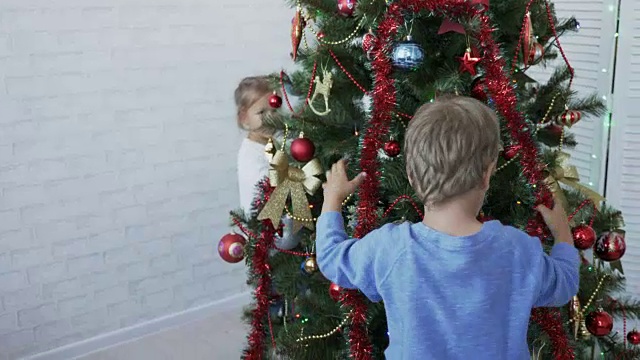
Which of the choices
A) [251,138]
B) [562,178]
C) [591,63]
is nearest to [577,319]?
[562,178]

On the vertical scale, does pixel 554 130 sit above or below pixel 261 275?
above

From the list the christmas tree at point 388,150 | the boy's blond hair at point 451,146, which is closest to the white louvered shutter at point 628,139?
the christmas tree at point 388,150

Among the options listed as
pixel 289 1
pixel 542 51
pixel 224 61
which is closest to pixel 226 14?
pixel 224 61

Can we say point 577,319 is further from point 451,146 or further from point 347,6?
point 347,6

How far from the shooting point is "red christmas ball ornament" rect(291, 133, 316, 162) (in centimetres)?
173

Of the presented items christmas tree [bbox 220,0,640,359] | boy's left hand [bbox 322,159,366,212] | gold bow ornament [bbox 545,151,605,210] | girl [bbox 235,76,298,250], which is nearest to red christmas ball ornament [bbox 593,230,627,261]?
christmas tree [bbox 220,0,640,359]

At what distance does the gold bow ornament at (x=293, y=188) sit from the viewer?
5.81ft

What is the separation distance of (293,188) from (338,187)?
0.23 meters

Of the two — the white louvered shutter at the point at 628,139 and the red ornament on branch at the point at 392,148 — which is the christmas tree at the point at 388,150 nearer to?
the red ornament on branch at the point at 392,148

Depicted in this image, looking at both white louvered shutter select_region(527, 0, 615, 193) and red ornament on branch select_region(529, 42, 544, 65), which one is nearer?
red ornament on branch select_region(529, 42, 544, 65)

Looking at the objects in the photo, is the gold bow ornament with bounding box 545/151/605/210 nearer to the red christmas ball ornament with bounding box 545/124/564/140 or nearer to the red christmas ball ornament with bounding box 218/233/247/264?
the red christmas ball ornament with bounding box 545/124/564/140

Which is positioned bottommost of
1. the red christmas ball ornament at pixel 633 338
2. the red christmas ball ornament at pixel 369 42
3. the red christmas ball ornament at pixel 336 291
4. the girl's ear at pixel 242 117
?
the red christmas ball ornament at pixel 633 338

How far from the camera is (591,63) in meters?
2.93

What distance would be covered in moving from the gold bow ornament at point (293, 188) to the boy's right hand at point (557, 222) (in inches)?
19.5
